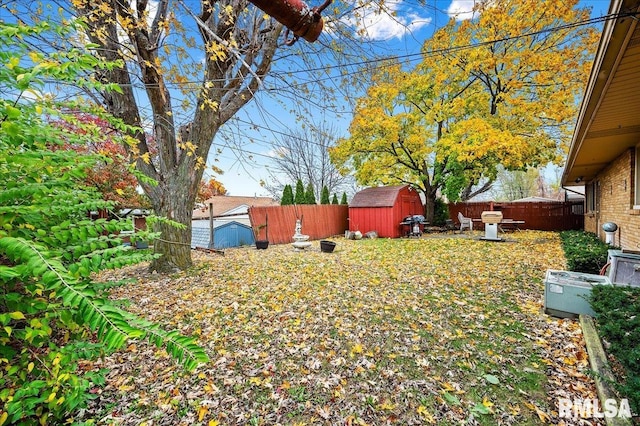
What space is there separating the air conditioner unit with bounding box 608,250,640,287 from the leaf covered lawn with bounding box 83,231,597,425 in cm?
98

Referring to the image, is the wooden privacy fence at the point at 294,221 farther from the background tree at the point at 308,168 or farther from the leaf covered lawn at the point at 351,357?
the background tree at the point at 308,168

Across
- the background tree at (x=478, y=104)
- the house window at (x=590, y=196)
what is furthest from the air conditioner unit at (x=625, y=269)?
the house window at (x=590, y=196)

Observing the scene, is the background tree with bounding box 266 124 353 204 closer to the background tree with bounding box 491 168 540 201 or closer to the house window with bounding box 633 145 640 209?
the house window with bounding box 633 145 640 209

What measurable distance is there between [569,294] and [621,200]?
468cm

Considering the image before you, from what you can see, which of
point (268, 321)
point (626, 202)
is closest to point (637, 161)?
point (626, 202)

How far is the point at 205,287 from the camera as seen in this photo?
17.2 ft

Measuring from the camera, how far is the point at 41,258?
1082 millimetres

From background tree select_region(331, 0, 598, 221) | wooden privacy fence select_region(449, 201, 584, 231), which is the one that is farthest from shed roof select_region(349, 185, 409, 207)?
wooden privacy fence select_region(449, 201, 584, 231)

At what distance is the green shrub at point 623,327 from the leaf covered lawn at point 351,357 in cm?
38

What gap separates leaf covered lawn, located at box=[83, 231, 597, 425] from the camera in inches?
92.8

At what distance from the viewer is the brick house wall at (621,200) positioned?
5523 millimetres

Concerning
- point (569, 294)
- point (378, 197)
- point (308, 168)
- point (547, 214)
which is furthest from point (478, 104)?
point (308, 168)

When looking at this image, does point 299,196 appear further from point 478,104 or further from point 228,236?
point 478,104

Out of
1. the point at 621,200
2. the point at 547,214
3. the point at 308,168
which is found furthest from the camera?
the point at 308,168
